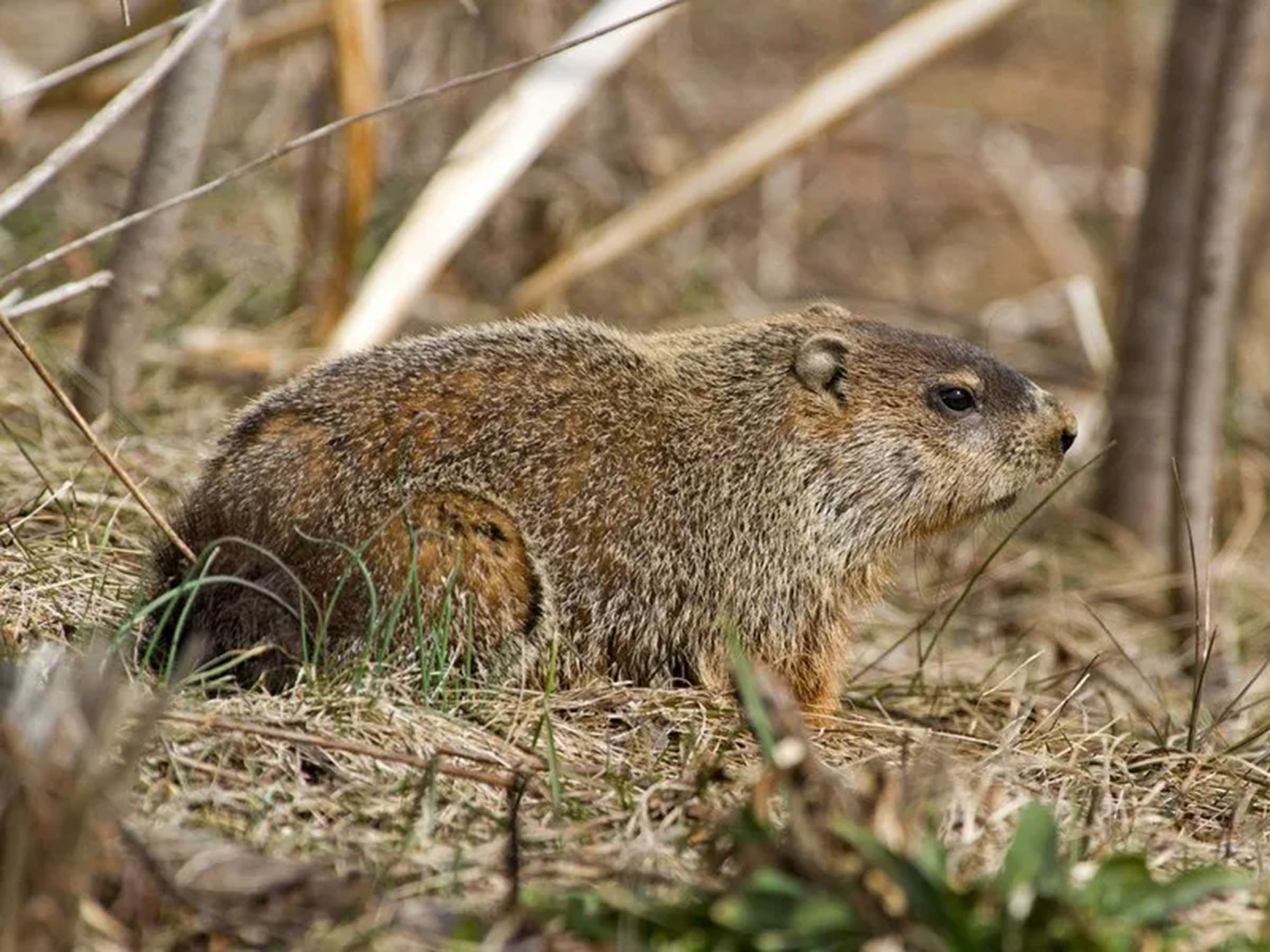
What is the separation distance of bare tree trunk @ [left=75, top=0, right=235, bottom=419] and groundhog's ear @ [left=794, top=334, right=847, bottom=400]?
1.93 m

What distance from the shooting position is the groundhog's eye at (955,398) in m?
4.70

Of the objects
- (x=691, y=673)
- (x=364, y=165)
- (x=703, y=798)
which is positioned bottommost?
(x=691, y=673)

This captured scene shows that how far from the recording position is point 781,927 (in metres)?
2.62

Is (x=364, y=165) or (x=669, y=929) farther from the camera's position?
(x=364, y=165)

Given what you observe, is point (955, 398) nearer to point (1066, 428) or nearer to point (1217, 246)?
point (1066, 428)

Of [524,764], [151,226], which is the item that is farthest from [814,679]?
[151,226]

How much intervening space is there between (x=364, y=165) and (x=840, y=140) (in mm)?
5933

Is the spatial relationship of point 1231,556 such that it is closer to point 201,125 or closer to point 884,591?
point 884,591

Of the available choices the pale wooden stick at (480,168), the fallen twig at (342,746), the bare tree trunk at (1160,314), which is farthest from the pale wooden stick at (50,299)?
the bare tree trunk at (1160,314)

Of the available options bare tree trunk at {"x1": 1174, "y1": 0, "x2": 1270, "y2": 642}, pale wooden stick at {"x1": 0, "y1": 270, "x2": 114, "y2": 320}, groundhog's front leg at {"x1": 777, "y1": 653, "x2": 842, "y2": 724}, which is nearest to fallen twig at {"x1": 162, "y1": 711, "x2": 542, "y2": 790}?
groundhog's front leg at {"x1": 777, "y1": 653, "x2": 842, "y2": 724}

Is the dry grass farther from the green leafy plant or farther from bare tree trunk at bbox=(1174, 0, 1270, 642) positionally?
bare tree trunk at bbox=(1174, 0, 1270, 642)

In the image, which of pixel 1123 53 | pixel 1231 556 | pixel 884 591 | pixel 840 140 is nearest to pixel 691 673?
pixel 884 591

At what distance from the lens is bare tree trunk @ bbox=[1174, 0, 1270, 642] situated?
5969mm

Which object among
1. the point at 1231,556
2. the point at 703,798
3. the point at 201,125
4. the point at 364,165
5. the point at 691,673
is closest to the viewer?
the point at 703,798
